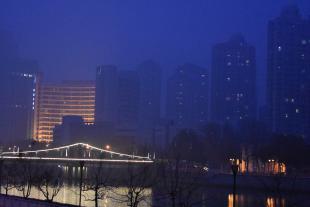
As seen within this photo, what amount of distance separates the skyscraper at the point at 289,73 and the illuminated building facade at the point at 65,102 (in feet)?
115

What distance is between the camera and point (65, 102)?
322 feet

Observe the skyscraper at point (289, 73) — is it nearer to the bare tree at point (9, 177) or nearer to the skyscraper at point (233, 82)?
→ the skyscraper at point (233, 82)

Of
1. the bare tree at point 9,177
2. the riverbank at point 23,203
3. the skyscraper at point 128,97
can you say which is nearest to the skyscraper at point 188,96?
the skyscraper at point 128,97

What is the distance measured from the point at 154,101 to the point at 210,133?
47877 mm

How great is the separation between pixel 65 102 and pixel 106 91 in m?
11.3

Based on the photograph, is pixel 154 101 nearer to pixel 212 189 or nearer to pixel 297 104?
pixel 297 104

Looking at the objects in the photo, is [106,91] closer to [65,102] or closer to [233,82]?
[65,102]

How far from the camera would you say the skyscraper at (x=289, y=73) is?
208ft

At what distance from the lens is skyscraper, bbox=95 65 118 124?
3492 inches

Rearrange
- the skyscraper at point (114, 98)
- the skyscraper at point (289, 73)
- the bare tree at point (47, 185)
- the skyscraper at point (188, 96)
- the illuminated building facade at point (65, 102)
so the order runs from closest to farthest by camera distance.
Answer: the bare tree at point (47, 185)
the skyscraper at point (289, 73)
the skyscraper at point (114, 98)
the skyscraper at point (188, 96)
the illuminated building facade at point (65, 102)

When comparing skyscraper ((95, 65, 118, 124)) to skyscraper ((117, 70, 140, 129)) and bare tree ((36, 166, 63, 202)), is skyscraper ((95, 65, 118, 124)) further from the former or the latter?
bare tree ((36, 166, 63, 202))

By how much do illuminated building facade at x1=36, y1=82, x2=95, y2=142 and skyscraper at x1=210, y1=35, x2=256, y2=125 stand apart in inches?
847

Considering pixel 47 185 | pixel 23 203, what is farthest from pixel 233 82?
pixel 23 203

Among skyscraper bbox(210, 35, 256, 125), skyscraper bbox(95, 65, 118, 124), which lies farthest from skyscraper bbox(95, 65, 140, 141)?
skyscraper bbox(210, 35, 256, 125)
